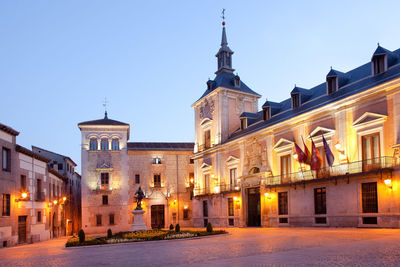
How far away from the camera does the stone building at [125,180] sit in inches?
1932

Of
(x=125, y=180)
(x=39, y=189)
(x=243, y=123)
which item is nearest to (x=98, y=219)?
(x=125, y=180)

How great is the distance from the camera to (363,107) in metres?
26.0

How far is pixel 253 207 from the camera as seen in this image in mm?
37750

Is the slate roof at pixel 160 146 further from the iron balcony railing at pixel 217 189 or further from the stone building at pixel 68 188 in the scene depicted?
the stone building at pixel 68 188

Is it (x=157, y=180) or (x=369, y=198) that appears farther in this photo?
(x=157, y=180)

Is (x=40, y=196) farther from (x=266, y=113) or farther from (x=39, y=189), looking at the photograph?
(x=266, y=113)

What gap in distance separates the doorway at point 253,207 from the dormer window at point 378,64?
15086 millimetres

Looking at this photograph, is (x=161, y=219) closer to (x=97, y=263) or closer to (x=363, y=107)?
(x=363, y=107)

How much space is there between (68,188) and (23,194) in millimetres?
24100

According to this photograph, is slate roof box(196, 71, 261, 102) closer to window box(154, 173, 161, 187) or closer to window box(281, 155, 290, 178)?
window box(154, 173, 161, 187)

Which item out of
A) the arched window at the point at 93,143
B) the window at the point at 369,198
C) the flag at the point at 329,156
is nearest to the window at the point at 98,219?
the arched window at the point at 93,143

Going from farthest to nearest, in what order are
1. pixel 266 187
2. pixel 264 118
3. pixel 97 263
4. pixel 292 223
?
pixel 264 118
pixel 266 187
pixel 292 223
pixel 97 263

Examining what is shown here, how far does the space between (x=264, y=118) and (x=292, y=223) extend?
11999 mm

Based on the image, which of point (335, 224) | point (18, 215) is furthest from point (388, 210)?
point (18, 215)
